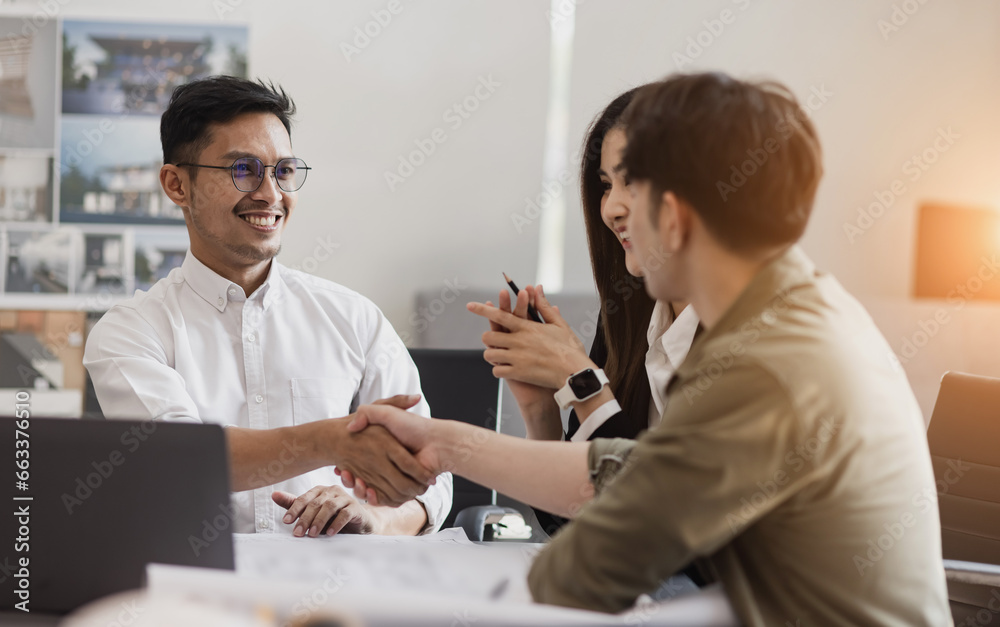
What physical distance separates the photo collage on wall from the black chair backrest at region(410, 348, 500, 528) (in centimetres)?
152

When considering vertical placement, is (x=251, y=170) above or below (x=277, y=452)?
above

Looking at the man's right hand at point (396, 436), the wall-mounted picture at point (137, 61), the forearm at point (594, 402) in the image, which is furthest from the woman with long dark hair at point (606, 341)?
the wall-mounted picture at point (137, 61)

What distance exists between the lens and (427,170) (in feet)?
10.4

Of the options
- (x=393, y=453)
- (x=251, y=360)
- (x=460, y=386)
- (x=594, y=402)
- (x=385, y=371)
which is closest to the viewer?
(x=393, y=453)

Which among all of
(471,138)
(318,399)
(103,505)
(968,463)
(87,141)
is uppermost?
(471,138)

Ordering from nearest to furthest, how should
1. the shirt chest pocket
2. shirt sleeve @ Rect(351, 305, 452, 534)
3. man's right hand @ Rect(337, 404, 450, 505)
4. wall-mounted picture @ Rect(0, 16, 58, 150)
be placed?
man's right hand @ Rect(337, 404, 450, 505) → the shirt chest pocket → shirt sleeve @ Rect(351, 305, 452, 534) → wall-mounted picture @ Rect(0, 16, 58, 150)

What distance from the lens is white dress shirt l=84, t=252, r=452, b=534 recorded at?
164 centimetres

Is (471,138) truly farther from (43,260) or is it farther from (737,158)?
(737,158)

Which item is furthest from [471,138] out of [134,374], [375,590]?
[375,590]

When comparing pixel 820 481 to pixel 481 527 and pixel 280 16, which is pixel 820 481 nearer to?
pixel 481 527

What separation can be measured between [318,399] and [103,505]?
94 centimetres

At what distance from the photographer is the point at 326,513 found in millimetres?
1469

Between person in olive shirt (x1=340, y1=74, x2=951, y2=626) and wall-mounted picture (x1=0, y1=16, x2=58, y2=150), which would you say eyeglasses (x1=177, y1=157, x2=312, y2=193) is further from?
wall-mounted picture (x1=0, y1=16, x2=58, y2=150)

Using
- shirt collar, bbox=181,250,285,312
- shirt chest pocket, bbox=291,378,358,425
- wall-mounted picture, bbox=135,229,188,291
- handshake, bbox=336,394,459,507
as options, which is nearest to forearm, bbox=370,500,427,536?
handshake, bbox=336,394,459,507
